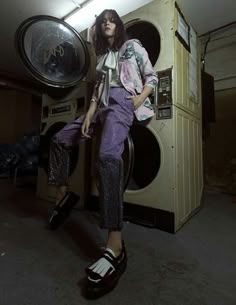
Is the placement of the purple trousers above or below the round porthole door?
below

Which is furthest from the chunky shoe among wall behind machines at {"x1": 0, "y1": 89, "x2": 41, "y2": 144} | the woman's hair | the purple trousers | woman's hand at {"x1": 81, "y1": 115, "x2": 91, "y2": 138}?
wall behind machines at {"x1": 0, "y1": 89, "x2": 41, "y2": 144}

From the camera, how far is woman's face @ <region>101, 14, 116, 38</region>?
3.32 ft

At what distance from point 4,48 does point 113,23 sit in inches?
106

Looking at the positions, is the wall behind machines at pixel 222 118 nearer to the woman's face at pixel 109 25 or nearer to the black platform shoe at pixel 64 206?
the woman's face at pixel 109 25

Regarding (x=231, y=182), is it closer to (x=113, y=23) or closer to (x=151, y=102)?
(x=151, y=102)

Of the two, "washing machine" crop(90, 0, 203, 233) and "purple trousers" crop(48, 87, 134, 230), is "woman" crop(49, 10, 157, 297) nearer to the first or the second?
"purple trousers" crop(48, 87, 134, 230)

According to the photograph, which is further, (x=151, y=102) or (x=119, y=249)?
(x=151, y=102)

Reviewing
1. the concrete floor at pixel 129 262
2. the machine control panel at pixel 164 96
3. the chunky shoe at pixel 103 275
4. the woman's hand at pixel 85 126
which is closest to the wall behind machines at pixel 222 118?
the concrete floor at pixel 129 262

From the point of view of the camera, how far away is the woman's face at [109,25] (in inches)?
39.8

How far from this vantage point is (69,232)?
1054 mm

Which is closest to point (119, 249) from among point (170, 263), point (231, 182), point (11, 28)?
point (170, 263)

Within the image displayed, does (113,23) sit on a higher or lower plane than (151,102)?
higher

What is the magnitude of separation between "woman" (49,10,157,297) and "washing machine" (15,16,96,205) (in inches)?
15.8

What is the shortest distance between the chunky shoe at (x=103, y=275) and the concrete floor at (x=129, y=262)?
0.02 meters
